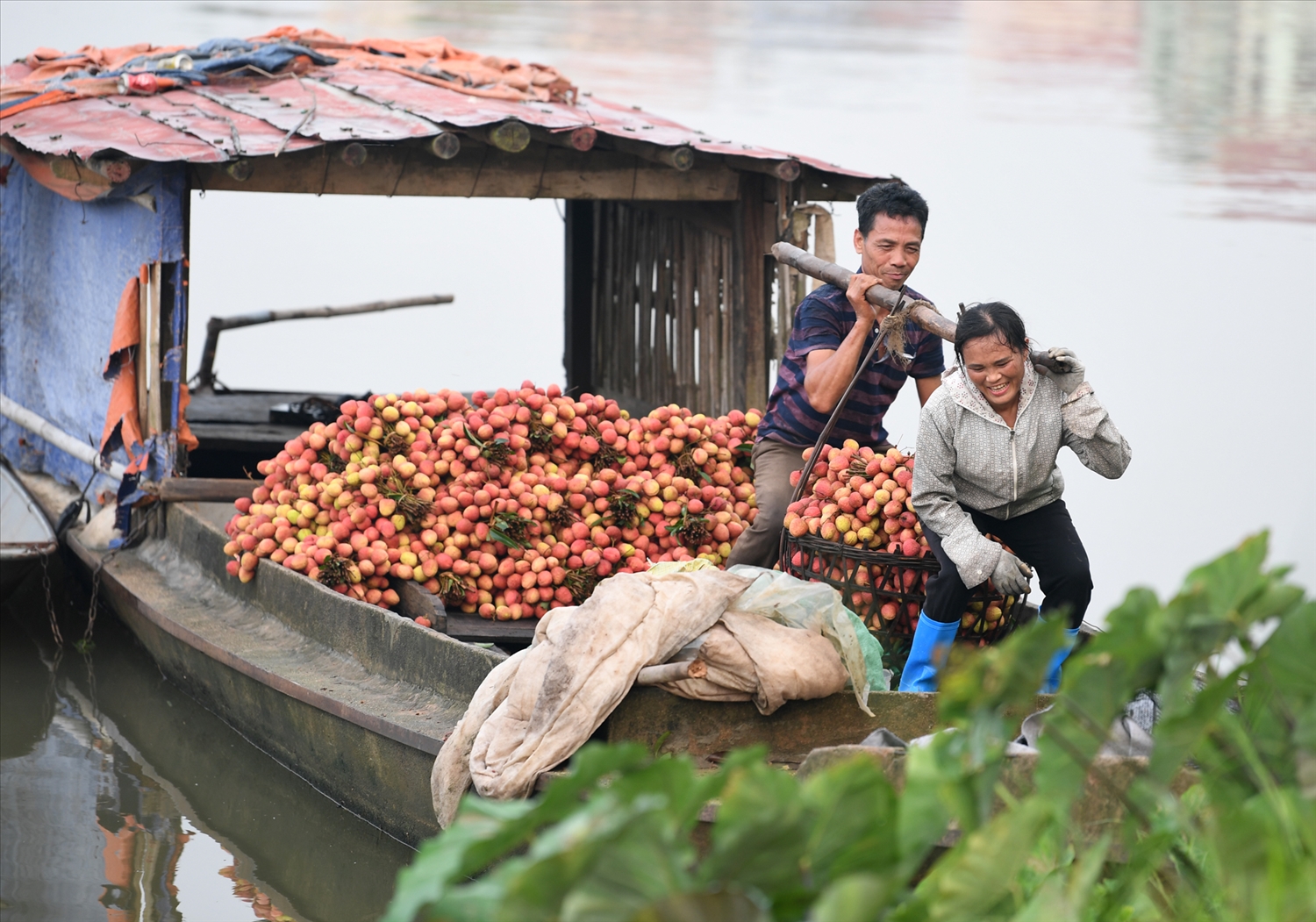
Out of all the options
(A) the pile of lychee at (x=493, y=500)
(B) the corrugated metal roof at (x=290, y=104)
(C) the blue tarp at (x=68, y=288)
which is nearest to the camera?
(A) the pile of lychee at (x=493, y=500)

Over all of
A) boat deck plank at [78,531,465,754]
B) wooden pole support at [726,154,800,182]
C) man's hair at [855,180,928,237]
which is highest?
wooden pole support at [726,154,800,182]

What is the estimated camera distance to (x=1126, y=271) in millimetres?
11047

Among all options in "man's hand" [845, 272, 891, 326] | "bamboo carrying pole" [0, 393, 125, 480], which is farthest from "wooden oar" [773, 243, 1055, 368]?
"bamboo carrying pole" [0, 393, 125, 480]

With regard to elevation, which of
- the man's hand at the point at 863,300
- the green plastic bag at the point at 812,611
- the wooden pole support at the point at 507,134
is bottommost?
the green plastic bag at the point at 812,611

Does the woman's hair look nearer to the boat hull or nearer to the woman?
the woman

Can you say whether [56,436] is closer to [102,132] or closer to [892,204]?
[102,132]

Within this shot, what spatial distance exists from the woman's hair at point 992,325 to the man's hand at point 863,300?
1.33 ft

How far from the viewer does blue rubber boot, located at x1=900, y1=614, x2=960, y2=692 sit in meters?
3.10

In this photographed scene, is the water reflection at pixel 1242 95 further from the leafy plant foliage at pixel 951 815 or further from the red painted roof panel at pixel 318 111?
the leafy plant foliage at pixel 951 815

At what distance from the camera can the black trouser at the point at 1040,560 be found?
306 cm

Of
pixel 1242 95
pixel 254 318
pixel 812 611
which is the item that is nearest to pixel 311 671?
pixel 812 611

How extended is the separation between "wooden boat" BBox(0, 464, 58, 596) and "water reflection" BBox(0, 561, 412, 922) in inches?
14.8

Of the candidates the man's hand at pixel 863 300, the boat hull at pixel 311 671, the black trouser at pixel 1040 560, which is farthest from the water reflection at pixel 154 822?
the man's hand at pixel 863 300

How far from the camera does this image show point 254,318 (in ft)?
26.6
